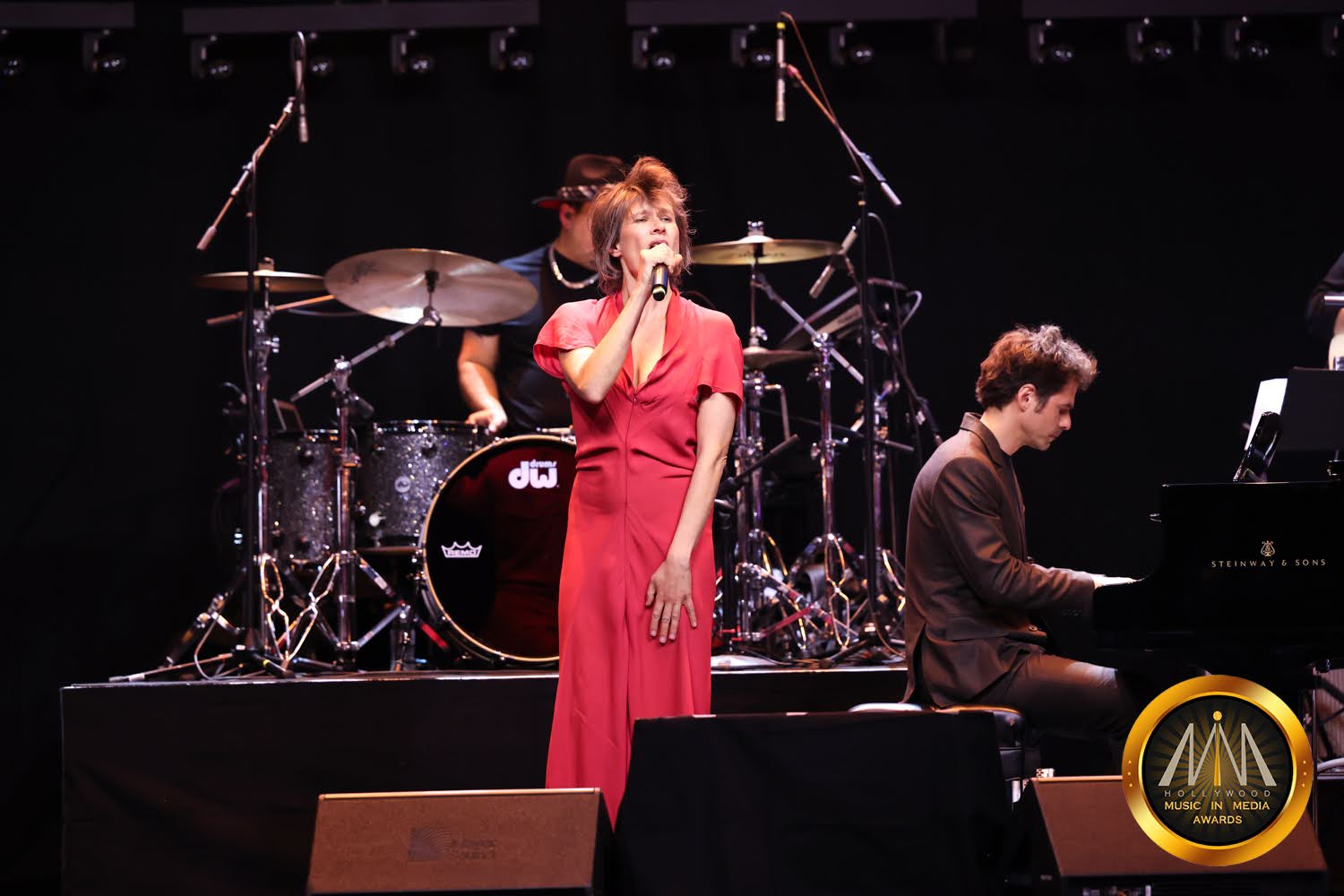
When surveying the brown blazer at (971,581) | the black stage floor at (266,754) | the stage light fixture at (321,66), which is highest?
the stage light fixture at (321,66)

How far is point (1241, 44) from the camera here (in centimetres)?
657

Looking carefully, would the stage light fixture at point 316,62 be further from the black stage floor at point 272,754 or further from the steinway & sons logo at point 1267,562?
the steinway & sons logo at point 1267,562

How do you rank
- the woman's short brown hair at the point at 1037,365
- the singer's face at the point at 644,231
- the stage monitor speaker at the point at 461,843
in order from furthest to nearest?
the woman's short brown hair at the point at 1037,365 → the singer's face at the point at 644,231 → the stage monitor speaker at the point at 461,843

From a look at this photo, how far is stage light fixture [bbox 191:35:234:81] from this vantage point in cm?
650

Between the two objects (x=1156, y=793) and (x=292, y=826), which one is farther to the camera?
(x=292, y=826)

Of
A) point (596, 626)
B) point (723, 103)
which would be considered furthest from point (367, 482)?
point (596, 626)

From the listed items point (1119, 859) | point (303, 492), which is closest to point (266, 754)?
point (303, 492)

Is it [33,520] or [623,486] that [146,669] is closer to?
[33,520]

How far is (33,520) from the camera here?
6457mm

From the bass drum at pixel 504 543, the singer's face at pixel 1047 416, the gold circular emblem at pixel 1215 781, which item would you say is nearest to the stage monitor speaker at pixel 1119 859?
the gold circular emblem at pixel 1215 781

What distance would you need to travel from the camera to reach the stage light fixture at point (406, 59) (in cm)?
652

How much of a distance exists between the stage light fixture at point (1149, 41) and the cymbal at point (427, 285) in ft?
9.62

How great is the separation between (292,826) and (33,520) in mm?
2538

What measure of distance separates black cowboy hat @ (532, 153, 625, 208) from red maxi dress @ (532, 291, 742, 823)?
3102 millimetres
